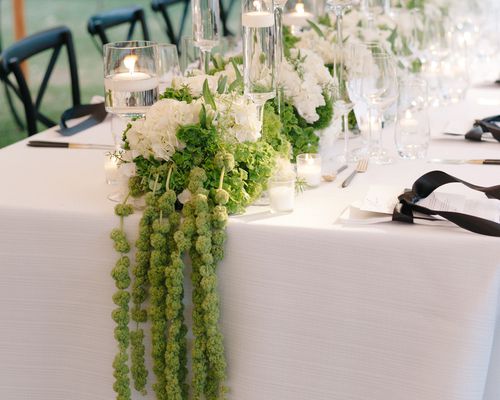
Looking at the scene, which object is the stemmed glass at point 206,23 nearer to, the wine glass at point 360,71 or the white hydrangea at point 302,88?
the white hydrangea at point 302,88

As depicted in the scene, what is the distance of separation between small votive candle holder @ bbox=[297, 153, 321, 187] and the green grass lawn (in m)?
3.44

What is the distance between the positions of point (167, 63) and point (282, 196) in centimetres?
80

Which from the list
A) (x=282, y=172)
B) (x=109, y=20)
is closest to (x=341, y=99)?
(x=282, y=172)

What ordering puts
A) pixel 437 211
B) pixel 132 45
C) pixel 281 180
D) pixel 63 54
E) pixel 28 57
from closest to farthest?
pixel 437 211 < pixel 281 180 < pixel 132 45 < pixel 28 57 < pixel 63 54

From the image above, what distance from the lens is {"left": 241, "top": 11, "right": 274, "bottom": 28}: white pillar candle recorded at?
1869 mm

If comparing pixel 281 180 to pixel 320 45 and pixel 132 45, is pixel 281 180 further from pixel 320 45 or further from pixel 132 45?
pixel 320 45

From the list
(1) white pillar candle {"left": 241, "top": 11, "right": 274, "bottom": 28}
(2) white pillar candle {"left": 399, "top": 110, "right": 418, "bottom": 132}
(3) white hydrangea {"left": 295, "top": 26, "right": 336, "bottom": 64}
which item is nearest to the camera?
(1) white pillar candle {"left": 241, "top": 11, "right": 274, "bottom": 28}

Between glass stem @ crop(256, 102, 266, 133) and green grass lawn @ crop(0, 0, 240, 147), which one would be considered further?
green grass lawn @ crop(0, 0, 240, 147)

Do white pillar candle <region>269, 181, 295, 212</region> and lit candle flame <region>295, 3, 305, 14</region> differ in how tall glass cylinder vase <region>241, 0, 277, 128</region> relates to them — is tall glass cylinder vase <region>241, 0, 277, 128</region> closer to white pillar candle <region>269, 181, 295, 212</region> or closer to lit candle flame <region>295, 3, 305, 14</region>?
white pillar candle <region>269, 181, 295, 212</region>

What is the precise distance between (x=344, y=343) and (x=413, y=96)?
939 millimetres

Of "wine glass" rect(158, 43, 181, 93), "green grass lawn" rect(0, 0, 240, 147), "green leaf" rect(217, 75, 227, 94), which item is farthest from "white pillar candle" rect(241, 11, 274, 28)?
"green grass lawn" rect(0, 0, 240, 147)

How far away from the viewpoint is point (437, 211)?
1707mm

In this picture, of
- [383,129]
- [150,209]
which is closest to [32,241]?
[150,209]

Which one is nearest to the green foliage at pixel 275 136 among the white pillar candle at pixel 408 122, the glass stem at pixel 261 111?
the glass stem at pixel 261 111
